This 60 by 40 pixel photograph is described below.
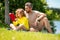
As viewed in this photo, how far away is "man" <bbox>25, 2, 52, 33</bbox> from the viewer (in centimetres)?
968

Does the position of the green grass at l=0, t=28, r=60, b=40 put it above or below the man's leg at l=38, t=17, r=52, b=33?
above

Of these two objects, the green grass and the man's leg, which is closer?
the green grass

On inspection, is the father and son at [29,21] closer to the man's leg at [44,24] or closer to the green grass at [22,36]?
the man's leg at [44,24]

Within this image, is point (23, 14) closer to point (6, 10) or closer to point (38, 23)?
point (38, 23)

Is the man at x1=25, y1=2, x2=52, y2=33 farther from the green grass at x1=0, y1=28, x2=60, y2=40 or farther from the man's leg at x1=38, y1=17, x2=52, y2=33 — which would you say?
the green grass at x1=0, y1=28, x2=60, y2=40

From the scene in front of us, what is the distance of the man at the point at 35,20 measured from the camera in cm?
968

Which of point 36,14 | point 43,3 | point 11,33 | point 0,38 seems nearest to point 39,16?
point 36,14

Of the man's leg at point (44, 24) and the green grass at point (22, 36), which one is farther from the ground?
the green grass at point (22, 36)

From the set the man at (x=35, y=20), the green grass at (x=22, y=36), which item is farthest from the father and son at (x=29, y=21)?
the green grass at (x=22, y=36)

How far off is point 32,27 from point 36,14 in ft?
1.52

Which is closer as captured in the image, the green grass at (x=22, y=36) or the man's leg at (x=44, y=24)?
the green grass at (x=22, y=36)

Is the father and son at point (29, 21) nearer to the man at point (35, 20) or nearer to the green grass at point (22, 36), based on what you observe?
the man at point (35, 20)

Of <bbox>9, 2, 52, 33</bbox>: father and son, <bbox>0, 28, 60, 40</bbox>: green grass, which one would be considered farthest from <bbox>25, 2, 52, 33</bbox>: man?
<bbox>0, 28, 60, 40</bbox>: green grass

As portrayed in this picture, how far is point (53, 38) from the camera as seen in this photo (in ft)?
26.5
